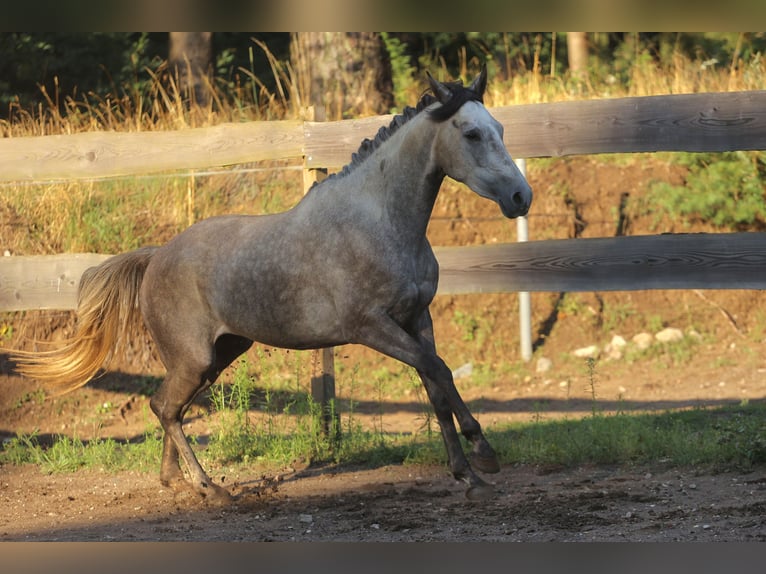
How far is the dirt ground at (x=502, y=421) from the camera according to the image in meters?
5.07

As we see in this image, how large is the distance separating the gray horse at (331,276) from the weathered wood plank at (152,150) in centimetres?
106

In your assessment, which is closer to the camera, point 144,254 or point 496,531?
point 496,531

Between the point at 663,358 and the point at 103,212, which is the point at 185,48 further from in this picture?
the point at 663,358

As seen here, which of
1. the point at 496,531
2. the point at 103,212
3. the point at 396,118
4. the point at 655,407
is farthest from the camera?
the point at 103,212

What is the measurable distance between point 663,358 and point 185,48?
28.6 ft

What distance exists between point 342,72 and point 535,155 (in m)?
6.21

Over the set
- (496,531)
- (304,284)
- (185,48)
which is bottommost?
(496,531)

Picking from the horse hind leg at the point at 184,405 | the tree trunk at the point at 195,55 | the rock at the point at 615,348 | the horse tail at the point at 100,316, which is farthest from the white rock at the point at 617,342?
the tree trunk at the point at 195,55

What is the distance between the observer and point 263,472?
6.75 meters

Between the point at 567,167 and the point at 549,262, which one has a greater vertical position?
the point at 567,167

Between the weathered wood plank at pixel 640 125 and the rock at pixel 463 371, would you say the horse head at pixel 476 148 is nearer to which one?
the weathered wood plank at pixel 640 125

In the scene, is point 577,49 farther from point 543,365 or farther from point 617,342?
point 543,365

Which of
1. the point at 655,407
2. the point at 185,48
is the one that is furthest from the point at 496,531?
the point at 185,48

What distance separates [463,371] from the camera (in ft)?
32.6
